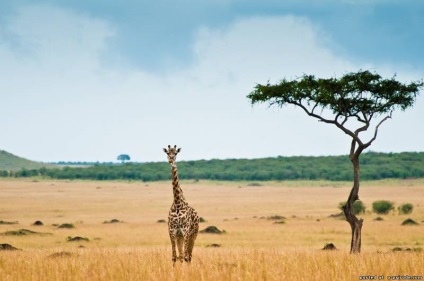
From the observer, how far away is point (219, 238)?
4112cm

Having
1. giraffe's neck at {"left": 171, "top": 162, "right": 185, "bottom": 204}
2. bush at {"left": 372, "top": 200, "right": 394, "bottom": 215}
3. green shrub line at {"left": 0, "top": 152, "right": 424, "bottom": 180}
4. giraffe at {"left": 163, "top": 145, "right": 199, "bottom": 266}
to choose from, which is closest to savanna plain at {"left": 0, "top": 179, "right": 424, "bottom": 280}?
giraffe at {"left": 163, "top": 145, "right": 199, "bottom": 266}

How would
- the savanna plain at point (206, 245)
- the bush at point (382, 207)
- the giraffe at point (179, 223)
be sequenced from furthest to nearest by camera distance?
1. the bush at point (382, 207)
2. the giraffe at point (179, 223)
3. the savanna plain at point (206, 245)

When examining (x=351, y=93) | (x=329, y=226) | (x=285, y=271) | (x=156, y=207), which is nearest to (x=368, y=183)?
(x=156, y=207)

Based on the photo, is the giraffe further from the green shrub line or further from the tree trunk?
the green shrub line

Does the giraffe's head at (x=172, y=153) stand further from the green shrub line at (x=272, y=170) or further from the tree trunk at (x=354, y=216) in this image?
the green shrub line at (x=272, y=170)

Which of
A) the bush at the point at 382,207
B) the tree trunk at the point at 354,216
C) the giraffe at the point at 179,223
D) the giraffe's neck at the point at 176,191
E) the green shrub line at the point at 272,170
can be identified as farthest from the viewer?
the green shrub line at the point at 272,170

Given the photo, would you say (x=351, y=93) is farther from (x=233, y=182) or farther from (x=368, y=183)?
(x=233, y=182)

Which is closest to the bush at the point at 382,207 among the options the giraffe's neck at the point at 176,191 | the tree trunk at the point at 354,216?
the tree trunk at the point at 354,216

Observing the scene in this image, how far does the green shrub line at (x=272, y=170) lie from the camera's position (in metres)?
154

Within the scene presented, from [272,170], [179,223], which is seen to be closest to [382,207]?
[179,223]

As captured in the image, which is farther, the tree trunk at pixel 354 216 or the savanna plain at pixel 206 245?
the tree trunk at pixel 354 216

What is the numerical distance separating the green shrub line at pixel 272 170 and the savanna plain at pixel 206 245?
147 ft

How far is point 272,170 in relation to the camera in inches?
6658

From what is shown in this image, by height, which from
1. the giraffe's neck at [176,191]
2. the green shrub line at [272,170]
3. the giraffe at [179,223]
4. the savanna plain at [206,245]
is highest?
the green shrub line at [272,170]
